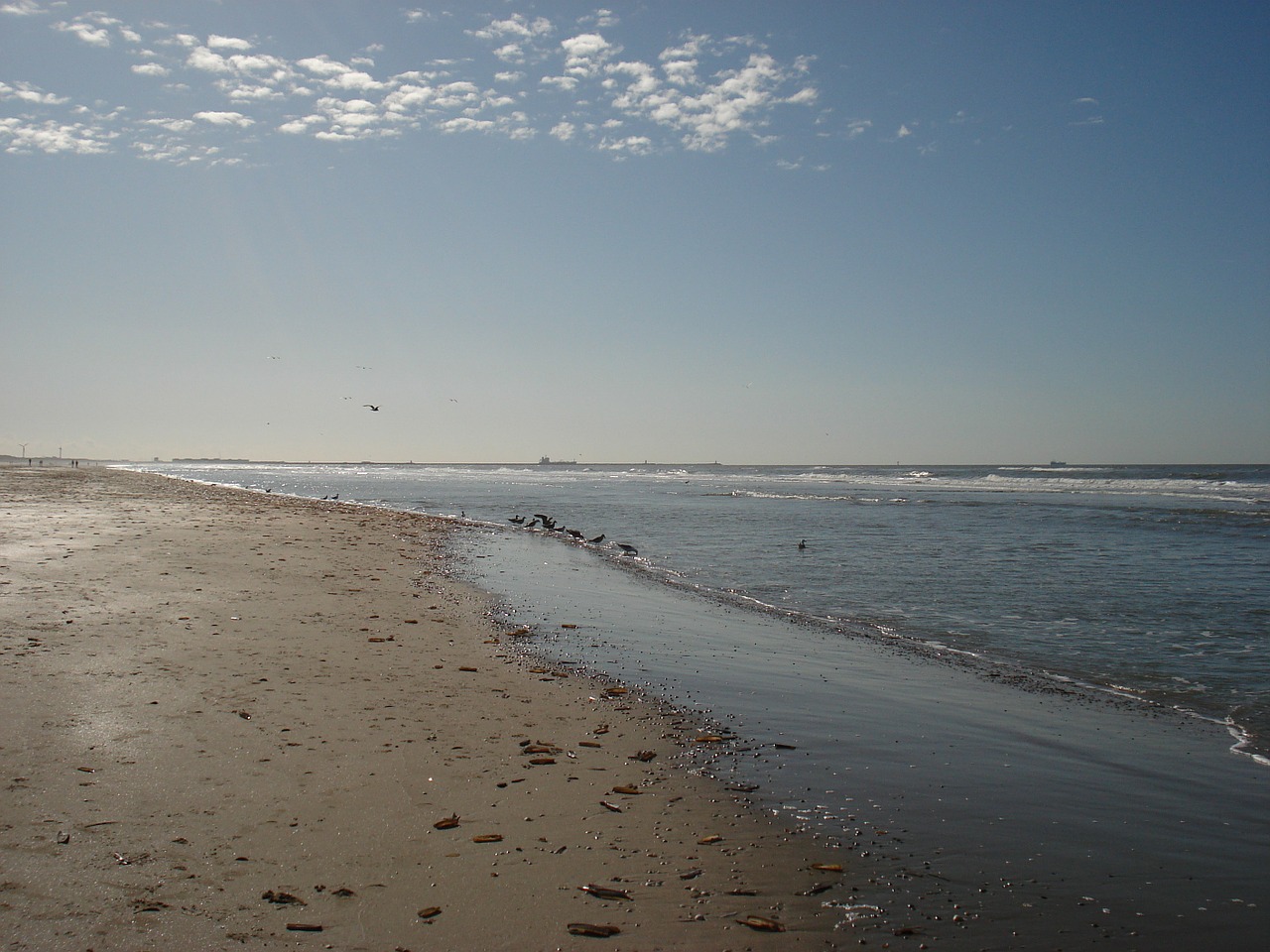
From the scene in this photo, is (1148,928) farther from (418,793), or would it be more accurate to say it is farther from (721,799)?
(418,793)

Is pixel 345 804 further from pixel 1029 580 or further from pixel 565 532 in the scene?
pixel 565 532

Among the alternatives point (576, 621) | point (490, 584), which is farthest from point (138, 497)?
point (576, 621)

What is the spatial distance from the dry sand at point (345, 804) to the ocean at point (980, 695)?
0.74 m

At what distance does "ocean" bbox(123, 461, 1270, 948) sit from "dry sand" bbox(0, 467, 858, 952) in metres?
0.74

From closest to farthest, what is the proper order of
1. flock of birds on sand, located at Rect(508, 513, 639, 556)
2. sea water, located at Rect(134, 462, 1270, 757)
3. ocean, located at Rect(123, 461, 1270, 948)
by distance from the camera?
1. ocean, located at Rect(123, 461, 1270, 948)
2. sea water, located at Rect(134, 462, 1270, 757)
3. flock of birds on sand, located at Rect(508, 513, 639, 556)

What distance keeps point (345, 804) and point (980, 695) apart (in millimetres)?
6310

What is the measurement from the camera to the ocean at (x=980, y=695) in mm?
4418

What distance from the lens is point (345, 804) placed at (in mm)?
4742

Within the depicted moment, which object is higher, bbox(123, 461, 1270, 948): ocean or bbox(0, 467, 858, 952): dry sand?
bbox(0, 467, 858, 952): dry sand

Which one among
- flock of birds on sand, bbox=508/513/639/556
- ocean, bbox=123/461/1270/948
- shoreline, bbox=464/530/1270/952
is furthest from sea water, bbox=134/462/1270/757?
shoreline, bbox=464/530/1270/952

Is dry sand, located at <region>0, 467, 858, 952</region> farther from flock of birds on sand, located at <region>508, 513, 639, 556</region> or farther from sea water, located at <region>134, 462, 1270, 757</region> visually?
flock of birds on sand, located at <region>508, 513, 639, 556</region>

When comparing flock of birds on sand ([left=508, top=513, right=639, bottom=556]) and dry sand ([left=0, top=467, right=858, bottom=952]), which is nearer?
dry sand ([left=0, top=467, right=858, bottom=952])

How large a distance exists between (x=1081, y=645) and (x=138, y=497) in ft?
110

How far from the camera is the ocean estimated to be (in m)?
4.42
